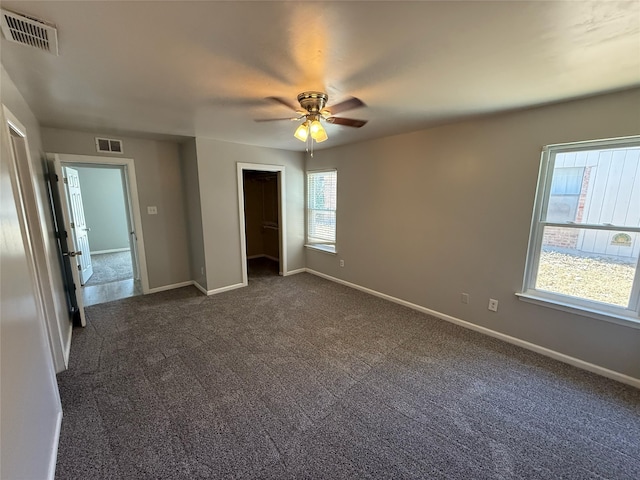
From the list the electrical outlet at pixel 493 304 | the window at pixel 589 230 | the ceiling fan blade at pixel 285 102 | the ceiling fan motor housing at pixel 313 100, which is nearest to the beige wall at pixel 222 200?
the ceiling fan blade at pixel 285 102

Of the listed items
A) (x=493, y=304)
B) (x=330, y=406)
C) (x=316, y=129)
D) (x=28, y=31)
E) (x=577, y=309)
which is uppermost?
(x=28, y=31)

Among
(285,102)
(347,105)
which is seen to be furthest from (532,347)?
(285,102)

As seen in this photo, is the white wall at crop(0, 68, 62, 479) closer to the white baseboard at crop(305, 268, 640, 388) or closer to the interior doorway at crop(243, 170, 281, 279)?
the white baseboard at crop(305, 268, 640, 388)

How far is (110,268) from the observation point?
5.59 meters

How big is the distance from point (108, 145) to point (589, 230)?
5.49 metres

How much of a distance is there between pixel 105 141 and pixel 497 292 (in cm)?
519

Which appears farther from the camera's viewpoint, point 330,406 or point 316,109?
point 316,109

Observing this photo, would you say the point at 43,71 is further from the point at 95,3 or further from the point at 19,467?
the point at 19,467

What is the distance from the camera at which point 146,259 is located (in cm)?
406

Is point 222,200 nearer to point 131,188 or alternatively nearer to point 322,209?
point 131,188

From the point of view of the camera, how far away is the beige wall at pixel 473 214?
7.37ft

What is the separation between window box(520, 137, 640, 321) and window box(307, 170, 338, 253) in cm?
277

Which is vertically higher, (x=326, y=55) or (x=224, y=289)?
(x=326, y=55)

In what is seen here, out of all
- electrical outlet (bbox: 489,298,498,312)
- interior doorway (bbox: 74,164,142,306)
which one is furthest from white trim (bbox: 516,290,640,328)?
interior doorway (bbox: 74,164,142,306)
